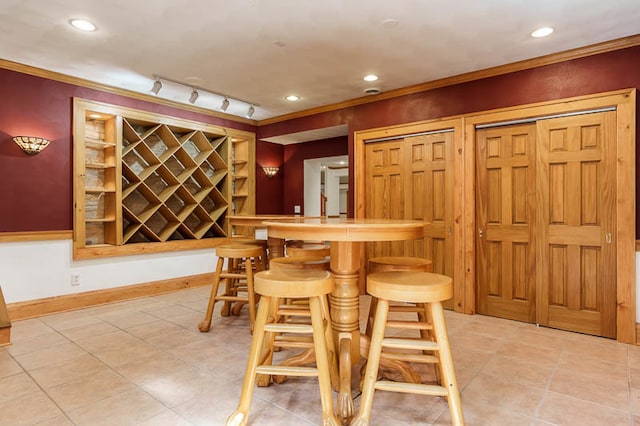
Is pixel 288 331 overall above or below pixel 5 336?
above

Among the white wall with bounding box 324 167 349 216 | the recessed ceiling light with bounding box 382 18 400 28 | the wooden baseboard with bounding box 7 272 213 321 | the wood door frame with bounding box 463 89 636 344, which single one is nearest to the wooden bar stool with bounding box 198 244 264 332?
the wooden baseboard with bounding box 7 272 213 321

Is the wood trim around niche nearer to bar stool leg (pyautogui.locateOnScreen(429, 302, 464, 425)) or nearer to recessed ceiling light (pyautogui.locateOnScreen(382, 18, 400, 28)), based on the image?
recessed ceiling light (pyautogui.locateOnScreen(382, 18, 400, 28))

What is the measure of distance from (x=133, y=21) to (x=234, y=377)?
102 inches

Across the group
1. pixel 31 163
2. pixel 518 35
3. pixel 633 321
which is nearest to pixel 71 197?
pixel 31 163

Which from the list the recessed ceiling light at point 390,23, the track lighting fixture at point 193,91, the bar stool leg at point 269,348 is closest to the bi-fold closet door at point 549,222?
the recessed ceiling light at point 390,23

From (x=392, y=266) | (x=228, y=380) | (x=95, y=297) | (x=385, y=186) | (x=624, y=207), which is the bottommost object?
(x=228, y=380)

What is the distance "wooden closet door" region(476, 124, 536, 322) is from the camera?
344 cm

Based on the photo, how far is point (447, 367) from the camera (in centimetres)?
167

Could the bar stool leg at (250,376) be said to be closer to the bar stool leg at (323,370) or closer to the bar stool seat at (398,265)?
the bar stool leg at (323,370)

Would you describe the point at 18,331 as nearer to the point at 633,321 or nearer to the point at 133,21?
the point at 133,21

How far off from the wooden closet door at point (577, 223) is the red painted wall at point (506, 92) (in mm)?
224

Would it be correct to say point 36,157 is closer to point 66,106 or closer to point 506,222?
point 66,106

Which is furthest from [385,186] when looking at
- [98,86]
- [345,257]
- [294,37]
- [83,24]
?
[98,86]

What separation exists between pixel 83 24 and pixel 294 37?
1571mm
